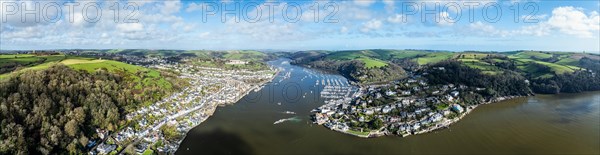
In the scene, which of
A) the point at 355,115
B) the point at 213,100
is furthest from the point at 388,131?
the point at 213,100

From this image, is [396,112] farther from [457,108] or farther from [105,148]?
[105,148]

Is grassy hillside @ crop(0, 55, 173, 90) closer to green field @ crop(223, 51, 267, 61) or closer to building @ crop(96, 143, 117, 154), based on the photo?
building @ crop(96, 143, 117, 154)

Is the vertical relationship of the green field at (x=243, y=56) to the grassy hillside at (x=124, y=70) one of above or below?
above

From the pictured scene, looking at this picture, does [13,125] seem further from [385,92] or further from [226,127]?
[385,92]

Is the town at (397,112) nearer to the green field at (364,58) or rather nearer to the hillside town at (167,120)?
the hillside town at (167,120)

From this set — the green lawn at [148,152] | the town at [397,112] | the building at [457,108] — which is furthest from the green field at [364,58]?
the green lawn at [148,152]

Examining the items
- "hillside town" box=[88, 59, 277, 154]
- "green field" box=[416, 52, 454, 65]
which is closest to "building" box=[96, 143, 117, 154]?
"hillside town" box=[88, 59, 277, 154]

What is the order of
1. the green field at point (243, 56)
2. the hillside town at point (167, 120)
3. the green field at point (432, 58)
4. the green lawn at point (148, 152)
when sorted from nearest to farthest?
the green lawn at point (148, 152)
the hillside town at point (167, 120)
the green field at point (432, 58)
the green field at point (243, 56)
